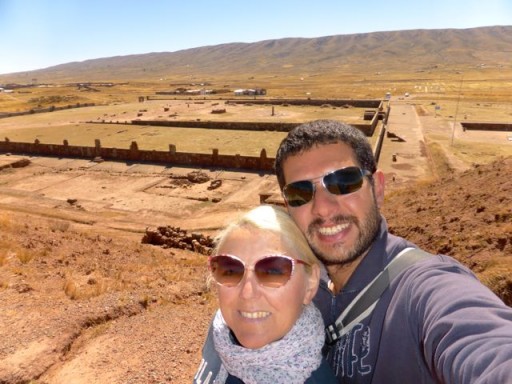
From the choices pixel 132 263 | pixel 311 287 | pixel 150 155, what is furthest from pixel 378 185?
pixel 150 155

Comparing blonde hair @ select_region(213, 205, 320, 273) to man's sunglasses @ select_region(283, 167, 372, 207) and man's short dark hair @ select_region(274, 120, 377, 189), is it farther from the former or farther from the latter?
man's short dark hair @ select_region(274, 120, 377, 189)

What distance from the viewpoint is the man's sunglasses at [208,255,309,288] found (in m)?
2.09

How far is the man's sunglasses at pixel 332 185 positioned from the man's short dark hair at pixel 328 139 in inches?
4.3

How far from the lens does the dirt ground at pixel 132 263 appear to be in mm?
5938

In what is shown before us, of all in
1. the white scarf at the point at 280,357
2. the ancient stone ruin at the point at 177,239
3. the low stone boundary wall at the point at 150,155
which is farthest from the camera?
the low stone boundary wall at the point at 150,155

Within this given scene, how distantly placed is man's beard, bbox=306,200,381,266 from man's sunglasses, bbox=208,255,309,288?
297 mm

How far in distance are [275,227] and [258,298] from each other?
0.41 metres

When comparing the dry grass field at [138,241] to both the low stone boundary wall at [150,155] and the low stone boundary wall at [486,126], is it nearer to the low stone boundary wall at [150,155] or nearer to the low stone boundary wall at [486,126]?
the low stone boundary wall at [150,155]

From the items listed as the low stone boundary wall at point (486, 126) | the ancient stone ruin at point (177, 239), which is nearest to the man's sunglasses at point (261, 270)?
the ancient stone ruin at point (177, 239)

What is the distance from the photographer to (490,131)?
3884 cm

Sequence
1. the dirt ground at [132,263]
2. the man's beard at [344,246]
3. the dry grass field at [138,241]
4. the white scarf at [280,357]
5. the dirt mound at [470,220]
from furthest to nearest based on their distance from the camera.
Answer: the dirt mound at [470,220], the dry grass field at [138,241], the dirt ground at [132,263], the man's beard at [344,246], the white scarf at [280,357]

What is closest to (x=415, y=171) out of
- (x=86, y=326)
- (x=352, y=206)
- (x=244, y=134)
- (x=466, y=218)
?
(x=466, y=218)

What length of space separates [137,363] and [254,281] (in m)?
4.58

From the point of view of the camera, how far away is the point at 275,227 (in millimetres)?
2182
